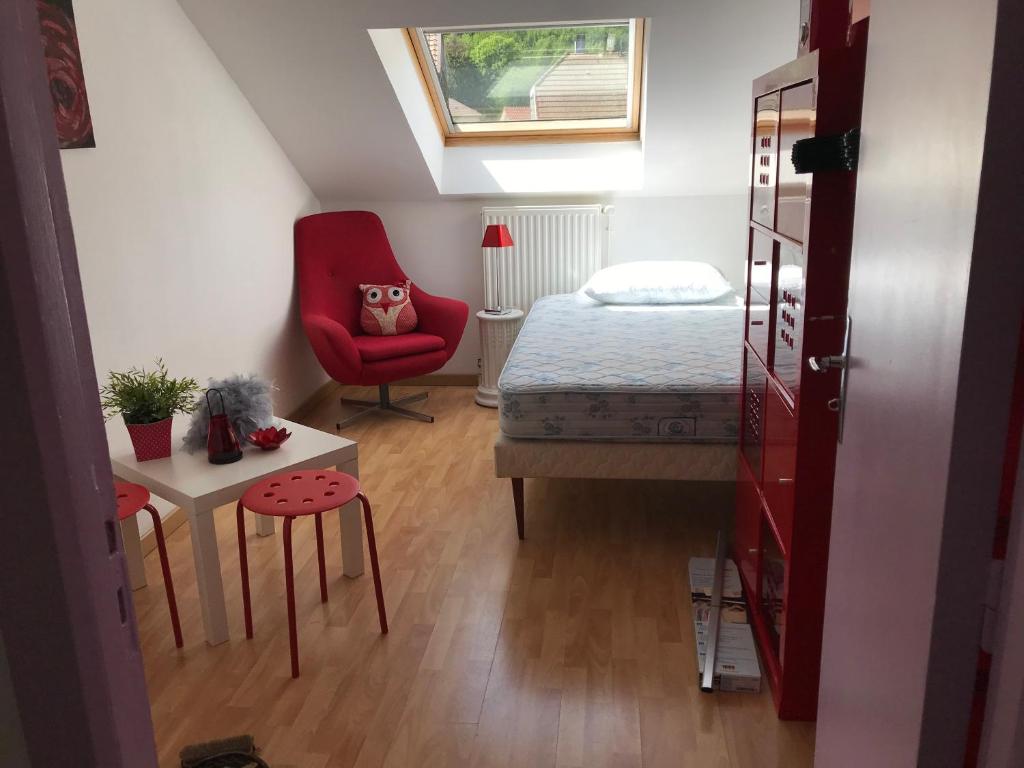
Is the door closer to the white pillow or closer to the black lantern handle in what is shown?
the black lantern handle

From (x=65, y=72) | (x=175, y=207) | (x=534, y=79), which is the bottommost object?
(x=175, y=207)

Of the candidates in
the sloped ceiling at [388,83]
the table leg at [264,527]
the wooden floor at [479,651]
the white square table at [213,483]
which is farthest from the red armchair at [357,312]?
the white square table at [213,483]

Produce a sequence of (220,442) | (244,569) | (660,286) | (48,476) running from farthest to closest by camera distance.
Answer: (660,286) < (220,442) < (244,569) < (48,476)

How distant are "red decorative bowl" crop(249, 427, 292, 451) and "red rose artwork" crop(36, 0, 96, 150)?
101cm

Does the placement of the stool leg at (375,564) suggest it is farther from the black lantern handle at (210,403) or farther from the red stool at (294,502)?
the black lantern handle at (210,403)

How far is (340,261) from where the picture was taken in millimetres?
4375

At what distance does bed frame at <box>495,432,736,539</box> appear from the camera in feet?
8.75

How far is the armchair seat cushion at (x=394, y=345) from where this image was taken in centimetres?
397

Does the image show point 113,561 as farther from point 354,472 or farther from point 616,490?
point 616,490

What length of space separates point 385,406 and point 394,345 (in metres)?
0.42

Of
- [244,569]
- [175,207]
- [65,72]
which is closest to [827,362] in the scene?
[244,569]

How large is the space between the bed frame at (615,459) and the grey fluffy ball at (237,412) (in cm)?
77

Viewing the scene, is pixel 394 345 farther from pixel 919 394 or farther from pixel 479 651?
pixel 919 394

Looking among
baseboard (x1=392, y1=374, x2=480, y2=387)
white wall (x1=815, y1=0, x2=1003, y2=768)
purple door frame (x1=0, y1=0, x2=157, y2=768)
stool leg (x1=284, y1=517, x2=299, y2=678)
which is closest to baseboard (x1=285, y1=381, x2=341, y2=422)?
baseboard (x1=392, y1=374, x2=480, y2=387)
